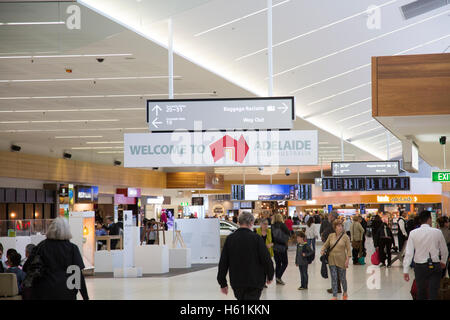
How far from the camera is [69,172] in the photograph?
32125 millimetres

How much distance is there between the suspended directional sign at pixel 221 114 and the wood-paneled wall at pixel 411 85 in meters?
1.31

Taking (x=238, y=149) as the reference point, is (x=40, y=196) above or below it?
below

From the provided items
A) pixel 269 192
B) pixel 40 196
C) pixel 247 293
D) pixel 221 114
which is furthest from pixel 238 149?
pixel 269 192

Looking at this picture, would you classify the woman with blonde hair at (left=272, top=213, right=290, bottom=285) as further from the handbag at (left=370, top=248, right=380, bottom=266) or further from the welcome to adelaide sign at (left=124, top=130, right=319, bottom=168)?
the welcome to adelaide sign at (left=124, top=130, right=319, bottom=168)

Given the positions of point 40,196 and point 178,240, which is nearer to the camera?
point 178,240

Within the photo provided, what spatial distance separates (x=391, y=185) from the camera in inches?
1058

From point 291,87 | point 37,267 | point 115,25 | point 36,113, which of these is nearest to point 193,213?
point 36,113

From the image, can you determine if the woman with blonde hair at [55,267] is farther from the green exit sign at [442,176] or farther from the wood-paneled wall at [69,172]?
the wood-paneled wall at [69,172]

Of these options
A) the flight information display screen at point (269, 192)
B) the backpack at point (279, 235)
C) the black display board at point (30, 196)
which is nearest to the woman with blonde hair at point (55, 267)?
the backpack at point (279, 235)

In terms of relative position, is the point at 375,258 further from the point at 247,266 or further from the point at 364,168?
the point at 247,266

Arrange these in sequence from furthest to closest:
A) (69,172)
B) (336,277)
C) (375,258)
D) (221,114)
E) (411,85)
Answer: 1. (69,172)
2. (375,258)
3. (336,277)
4. (221,114)
5. (411,85)

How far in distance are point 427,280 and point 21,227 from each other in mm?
12484
